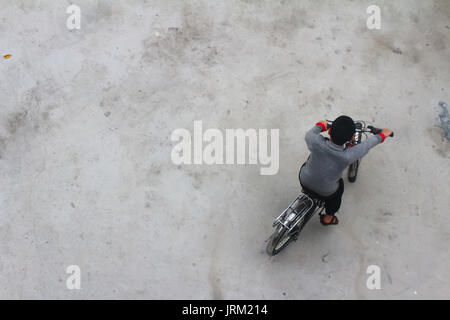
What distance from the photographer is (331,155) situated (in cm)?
297

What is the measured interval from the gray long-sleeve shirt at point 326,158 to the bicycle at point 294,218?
6.0 inches

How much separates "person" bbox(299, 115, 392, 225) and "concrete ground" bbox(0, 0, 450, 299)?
24.2 inches

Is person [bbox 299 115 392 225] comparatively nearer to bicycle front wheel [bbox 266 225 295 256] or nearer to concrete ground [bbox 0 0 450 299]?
bicycle front wheel [bbox 266 225 295 256]

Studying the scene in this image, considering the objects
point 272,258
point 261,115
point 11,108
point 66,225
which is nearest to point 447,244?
point 272,258

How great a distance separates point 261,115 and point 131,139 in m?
1.31

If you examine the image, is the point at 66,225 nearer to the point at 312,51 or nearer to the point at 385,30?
the point at 312,51

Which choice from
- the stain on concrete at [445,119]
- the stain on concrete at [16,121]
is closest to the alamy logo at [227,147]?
the stain on concrete at [16,121]

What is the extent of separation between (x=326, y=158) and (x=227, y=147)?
1.32 metres

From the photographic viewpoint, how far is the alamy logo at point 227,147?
406 centimetres

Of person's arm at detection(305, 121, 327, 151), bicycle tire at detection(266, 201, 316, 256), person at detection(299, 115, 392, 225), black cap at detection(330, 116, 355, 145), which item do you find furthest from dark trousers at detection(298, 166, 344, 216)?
black cap at detection(330, 116, 355, 145)

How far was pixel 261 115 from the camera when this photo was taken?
426 cm

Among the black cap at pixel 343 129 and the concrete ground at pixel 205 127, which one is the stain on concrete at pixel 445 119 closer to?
the concrete ground at pixel 205 127
